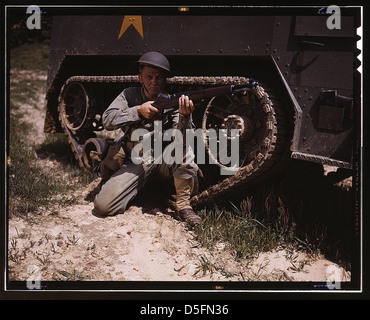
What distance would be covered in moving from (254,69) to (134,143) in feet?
5.14

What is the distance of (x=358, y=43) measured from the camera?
2869 mm

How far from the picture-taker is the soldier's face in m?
3.95

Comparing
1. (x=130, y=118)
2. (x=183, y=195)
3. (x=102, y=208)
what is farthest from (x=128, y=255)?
(x=130, y=118)

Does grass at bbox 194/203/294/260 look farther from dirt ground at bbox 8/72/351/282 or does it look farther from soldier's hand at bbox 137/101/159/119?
soldier's hand at bbox 137/101/159/119

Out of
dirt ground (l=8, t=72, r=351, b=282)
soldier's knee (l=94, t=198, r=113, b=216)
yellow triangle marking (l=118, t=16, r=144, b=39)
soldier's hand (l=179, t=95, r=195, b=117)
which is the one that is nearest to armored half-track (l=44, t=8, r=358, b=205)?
yellow triangle marking (l=118, t=16, r=144, b=39)

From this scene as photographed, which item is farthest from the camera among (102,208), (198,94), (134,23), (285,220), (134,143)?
(134,143)

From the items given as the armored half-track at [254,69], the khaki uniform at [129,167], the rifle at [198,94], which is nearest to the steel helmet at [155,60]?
the armored half-track at [254,69]

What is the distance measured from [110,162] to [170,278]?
1.80 meters

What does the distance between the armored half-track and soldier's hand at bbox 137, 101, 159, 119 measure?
53 cm

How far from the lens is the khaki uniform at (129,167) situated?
159 inches

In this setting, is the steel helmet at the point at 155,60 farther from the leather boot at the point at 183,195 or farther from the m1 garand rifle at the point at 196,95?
the leather boot at the point at 183,195

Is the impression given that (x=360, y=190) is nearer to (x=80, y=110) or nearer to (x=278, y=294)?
(x=278, y=294)

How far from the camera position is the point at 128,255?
3479 millimetres

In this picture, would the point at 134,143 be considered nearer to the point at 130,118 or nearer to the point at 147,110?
the point at 130,118
